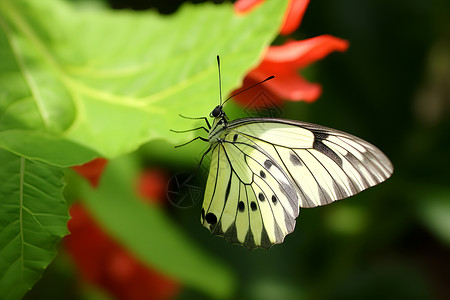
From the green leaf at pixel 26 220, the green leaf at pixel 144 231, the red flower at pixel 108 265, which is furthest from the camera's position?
the red flower at pixel 108 265

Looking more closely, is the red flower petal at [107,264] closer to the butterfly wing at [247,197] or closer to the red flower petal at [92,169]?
the red flower petal at [92,169]

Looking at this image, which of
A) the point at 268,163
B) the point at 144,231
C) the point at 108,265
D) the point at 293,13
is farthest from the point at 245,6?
the point at 108,265

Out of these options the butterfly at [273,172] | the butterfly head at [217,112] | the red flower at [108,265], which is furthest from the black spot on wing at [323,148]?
the red flower at [108,265]

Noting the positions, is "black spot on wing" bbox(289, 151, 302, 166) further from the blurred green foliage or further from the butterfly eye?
the blurred green foliage

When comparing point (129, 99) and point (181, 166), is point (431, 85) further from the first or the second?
point (129, 99)

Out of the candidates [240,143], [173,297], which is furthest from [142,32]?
[173,297]
